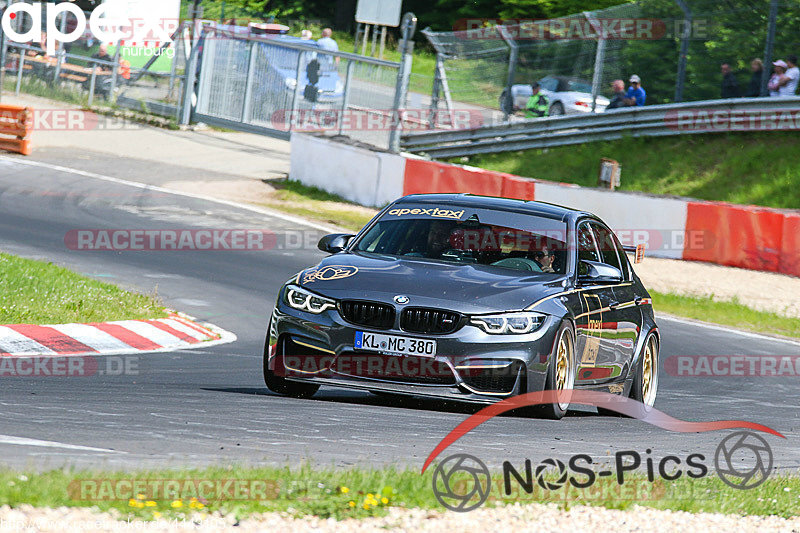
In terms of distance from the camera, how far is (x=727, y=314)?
16.6 m

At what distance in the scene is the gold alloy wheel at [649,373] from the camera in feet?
31.9

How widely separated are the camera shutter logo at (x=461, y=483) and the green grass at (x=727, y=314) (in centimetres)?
1057

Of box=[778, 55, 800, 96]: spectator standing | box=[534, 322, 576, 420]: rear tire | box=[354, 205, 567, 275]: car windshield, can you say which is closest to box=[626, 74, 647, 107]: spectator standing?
box=[778, 55, 800, 96]: spectator standing

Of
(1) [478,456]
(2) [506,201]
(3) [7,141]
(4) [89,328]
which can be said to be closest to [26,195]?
(3) [7,141]

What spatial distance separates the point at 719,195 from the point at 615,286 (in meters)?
14.5

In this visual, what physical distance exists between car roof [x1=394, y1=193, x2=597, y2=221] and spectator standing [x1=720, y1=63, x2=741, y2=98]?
47.3 ft

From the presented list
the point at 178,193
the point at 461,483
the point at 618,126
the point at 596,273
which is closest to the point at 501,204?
the point at 596,273

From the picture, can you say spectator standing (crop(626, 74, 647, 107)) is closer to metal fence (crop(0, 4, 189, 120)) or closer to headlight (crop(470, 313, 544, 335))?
metal fence (crop(0, 4, 189, 120))

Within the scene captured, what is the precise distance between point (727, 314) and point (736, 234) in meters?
2.71

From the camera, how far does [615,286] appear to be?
930 cm

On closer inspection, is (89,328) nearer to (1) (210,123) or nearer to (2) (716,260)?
(2) (716,260)

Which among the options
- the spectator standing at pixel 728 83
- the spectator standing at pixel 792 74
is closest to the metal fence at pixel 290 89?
the spectator standing at pixel 728 83

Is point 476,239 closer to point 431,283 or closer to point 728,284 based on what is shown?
point 431,283

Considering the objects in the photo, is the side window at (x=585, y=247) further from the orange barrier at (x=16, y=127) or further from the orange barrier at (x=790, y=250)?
the orange barrier at (x=16, y=127)
